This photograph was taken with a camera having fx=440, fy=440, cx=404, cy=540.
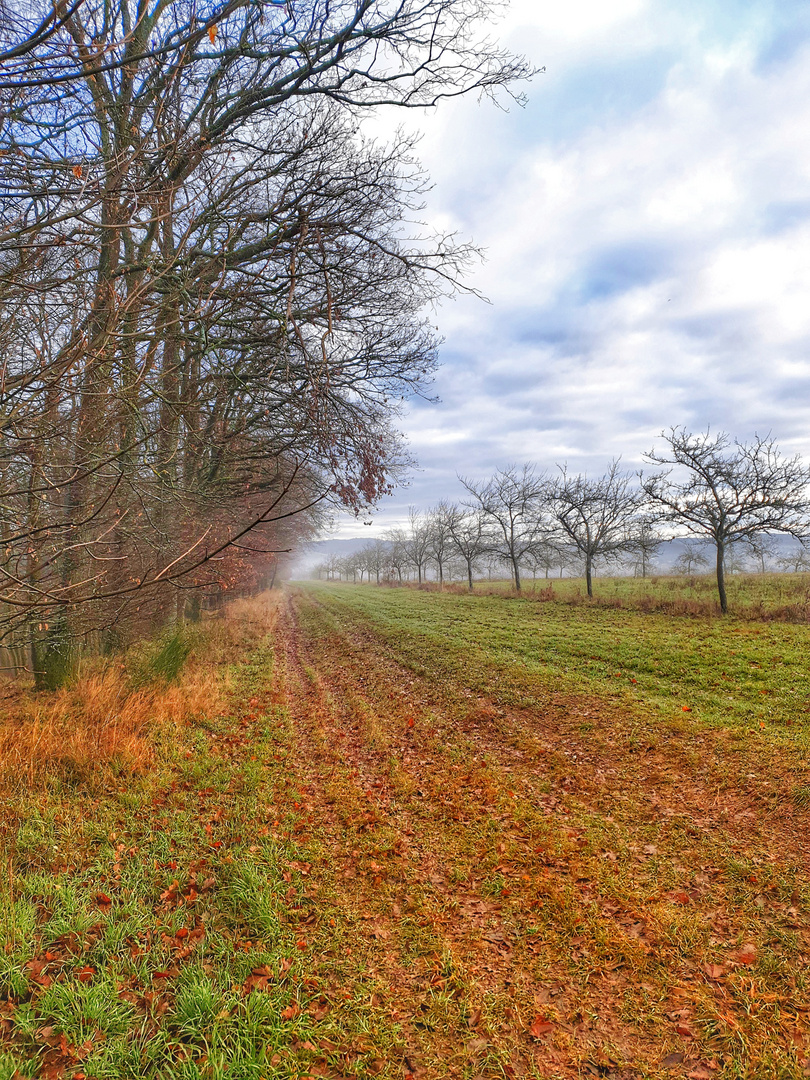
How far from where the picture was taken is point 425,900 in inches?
139

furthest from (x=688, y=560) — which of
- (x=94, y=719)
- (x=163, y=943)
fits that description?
(x=163, y=943)

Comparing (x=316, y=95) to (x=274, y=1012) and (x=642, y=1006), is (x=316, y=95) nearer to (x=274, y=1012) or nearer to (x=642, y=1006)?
(x=274, y=1012)

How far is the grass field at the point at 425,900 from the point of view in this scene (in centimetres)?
244

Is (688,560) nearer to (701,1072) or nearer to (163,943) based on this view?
(701,1072)

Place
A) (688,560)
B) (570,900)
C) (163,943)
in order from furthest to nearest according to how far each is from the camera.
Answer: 1. (688,560)
2. (570,900)
3. (163,943)

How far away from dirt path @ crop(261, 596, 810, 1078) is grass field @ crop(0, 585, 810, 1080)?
0.06ft

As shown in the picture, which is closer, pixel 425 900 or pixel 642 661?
pixel 425 900

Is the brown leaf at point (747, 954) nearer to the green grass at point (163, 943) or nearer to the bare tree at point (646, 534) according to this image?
the green grass at point (163, 943)

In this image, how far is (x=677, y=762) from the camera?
17.7 ft

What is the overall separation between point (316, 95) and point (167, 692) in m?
9.41

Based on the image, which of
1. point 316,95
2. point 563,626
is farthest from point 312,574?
point 316,95

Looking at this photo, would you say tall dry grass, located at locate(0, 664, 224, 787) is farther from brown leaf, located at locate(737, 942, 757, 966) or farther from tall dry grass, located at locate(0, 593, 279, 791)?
brown leaf, located at locate(737, 942, 757, 966)

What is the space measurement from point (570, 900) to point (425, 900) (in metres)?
1.14

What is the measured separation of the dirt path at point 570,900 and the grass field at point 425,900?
0.7 inches
